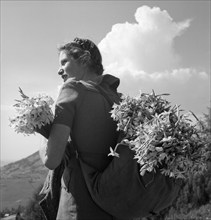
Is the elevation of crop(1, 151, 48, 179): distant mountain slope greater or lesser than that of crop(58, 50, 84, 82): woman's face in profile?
greater

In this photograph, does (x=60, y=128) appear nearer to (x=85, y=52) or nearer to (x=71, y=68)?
(x=71, y=68)

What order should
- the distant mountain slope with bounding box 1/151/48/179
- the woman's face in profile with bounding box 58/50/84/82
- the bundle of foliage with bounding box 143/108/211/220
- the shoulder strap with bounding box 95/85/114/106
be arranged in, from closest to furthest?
the shoulder strap with bounding box 95/85/114/106 < the woman's face in profile with bounding box 58/50/84/82 < the bundle of foliage with bounding box 143/108/211/220 < the distant mountain slope with bounding box 1/151/48/179

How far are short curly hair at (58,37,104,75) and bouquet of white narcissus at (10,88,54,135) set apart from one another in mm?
541

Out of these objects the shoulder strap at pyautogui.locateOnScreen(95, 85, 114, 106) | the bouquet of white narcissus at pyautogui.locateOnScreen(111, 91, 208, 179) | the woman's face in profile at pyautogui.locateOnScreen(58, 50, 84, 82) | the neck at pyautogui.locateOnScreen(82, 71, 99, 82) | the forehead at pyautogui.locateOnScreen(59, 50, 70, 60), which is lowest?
the bouquet of white narcissus at pyautogui.locateOnScreen(111, 91, 208, 179)

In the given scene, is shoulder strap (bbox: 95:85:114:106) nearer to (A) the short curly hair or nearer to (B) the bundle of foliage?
(A) the short curly hair

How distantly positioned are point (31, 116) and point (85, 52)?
0.72 meters

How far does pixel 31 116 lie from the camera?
2031 mm

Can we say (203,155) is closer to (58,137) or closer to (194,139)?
(194,139)

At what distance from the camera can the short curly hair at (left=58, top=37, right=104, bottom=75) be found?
8.05 ft

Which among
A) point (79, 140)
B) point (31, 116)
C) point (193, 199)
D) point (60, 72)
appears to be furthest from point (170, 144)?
point (193, 199)

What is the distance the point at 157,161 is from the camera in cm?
172

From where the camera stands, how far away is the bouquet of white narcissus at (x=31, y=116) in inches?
79.4

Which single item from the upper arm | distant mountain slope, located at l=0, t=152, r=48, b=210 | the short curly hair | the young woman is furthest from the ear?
distant mountain slope, located at l=0, t=152, r=48, b=210

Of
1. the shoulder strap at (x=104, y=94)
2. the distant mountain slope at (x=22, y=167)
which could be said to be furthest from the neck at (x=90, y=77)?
the distant mountain slope at (x=22, y=167)
